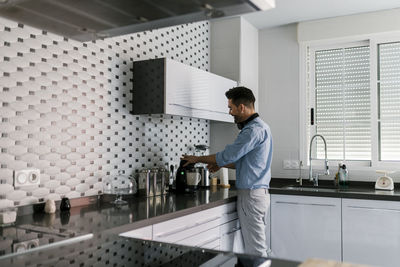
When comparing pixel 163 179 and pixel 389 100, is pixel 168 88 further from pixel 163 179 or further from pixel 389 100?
pixel 389 100

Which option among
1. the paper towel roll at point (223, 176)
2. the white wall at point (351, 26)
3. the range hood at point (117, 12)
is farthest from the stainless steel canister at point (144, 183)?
the white wall at point (351, 26)

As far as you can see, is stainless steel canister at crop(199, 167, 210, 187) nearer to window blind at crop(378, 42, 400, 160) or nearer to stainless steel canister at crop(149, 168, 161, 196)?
stainless steel canister at crop(149, 168, 161, 196)

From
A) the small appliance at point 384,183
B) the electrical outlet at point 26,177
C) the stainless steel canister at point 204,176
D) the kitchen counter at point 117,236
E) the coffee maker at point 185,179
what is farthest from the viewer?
the stainless steel canister at point 204,176

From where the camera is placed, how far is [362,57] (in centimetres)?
388

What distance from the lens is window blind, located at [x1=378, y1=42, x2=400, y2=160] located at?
12.1ft

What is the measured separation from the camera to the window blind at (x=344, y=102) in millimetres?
3834

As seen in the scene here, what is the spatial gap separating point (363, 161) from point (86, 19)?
322 centimetres

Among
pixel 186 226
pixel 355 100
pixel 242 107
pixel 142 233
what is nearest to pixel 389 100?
pixel 355 100

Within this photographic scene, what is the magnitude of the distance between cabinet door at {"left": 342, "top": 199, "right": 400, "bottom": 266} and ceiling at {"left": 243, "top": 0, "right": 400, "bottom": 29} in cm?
181

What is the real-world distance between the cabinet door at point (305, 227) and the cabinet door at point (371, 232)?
0.08 meters

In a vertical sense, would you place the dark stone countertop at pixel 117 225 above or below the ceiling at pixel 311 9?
below

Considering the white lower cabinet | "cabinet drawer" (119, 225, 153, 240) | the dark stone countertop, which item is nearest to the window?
the dark stone countertop

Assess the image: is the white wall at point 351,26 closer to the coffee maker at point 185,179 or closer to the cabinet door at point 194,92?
the cabinet door at point 194,92

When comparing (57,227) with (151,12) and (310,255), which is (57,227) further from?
(310,255)
